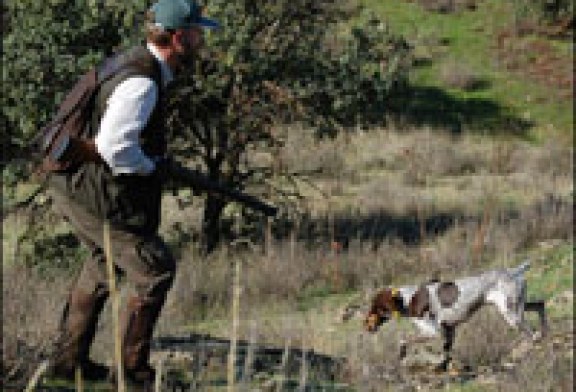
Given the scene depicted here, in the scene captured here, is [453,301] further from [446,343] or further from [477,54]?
[477,54]

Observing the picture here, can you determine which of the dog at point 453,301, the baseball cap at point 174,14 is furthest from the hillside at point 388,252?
the baseball cap at point 174,14

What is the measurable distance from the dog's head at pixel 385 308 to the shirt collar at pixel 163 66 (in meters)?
2.80

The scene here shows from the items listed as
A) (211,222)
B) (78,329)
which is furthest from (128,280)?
(211,222)

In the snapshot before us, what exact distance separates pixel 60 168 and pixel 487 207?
11.8 metres

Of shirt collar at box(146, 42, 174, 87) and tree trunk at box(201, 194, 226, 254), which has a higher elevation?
shirt collar at box(146, 42, 174, 87)

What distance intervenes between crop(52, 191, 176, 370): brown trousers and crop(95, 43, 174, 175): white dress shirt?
1.44 feet

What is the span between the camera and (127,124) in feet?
16.6

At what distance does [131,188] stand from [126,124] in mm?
457

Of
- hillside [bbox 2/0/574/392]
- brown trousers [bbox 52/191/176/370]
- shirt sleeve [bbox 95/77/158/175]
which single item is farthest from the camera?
hillside [bbox 2/0/574/392]

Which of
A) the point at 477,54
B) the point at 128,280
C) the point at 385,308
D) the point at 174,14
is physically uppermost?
the point at 174,14

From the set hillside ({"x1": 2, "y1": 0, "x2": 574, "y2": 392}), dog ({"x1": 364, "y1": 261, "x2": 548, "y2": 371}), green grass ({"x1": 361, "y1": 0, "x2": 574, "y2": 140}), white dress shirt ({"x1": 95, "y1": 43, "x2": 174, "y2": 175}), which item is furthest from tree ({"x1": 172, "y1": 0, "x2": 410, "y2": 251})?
green grass ({"x1": 361, "y1": 0, "x2": 574, "y2": 140})

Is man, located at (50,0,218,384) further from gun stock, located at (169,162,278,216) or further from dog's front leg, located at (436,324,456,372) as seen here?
dog's front leg, located at (436,324,456,372)

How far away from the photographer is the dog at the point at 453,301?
7.42 metres

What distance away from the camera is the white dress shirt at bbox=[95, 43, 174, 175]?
5.07 meters
